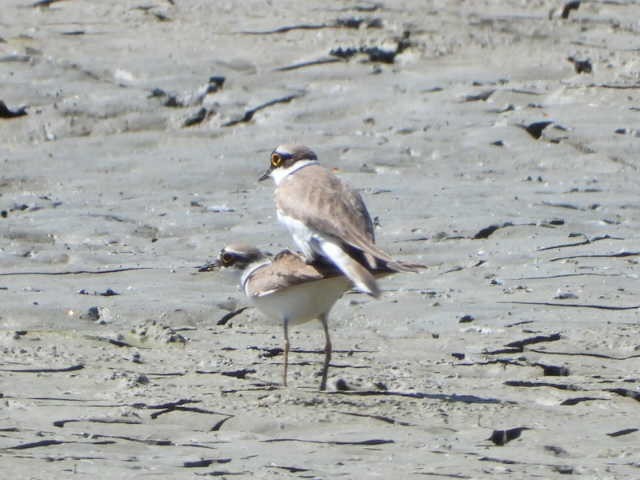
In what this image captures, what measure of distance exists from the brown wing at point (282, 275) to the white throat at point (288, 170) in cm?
105

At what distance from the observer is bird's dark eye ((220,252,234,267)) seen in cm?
689

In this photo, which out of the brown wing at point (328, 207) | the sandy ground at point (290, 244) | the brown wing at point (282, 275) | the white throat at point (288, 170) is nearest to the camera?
the sandy ground at point (290, 244)

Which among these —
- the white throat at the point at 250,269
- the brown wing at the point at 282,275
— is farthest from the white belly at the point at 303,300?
the white throat at the point at 250,269

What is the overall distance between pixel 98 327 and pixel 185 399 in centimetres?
153

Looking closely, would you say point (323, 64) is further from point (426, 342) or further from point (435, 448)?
point (435, 448)

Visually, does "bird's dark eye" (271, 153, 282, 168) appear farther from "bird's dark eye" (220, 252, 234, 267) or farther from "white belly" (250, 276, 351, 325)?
"white belly" (250, 276, 351, 325)

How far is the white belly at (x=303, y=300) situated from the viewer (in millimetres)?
6418

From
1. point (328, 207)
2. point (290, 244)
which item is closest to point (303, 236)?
point (328, 207)

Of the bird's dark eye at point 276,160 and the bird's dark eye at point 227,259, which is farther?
the bird's dark eye at point 276,160

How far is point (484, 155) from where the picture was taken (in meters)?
10.7

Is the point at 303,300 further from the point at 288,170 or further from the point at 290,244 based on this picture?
the point at 290,244

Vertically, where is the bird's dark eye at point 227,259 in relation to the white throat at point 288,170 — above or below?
below

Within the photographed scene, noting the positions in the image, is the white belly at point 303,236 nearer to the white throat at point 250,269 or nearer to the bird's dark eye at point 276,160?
the white throat at point 250,269

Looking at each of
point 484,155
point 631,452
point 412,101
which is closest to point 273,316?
point 631,452
